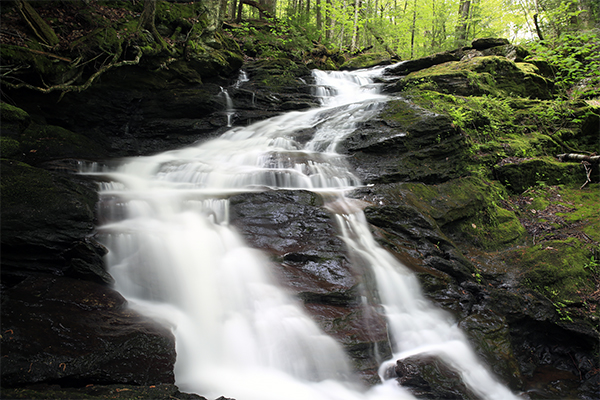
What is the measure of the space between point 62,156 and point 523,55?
49.0 ft

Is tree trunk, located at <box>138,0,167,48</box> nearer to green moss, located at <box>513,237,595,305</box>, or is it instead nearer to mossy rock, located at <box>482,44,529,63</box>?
green moss, located at <box>513,237,595,305</box>

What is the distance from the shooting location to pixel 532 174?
716 cm

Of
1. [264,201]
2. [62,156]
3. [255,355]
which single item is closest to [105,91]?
[62,156]

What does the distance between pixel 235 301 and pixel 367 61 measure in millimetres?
15241

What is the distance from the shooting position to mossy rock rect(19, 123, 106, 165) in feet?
21.9

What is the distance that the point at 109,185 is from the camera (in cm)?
556

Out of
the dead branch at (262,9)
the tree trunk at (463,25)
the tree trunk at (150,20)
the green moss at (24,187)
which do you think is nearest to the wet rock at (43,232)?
the green moss at (24,187)

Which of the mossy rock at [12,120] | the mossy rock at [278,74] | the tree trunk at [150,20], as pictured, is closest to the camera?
the mossy rock at [12,120]

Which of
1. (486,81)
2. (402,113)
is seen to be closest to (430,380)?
(402,113)

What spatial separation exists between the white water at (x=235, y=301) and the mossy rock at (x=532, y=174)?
13.1ft

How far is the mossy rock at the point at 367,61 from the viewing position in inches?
615

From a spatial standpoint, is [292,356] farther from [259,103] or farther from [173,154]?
[259,103]

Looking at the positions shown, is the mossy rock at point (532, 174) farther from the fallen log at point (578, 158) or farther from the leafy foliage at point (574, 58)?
the leafy foliage at point (574, 58)

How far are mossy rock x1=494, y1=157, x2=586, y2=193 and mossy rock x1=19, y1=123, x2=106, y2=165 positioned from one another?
964 centimetres
